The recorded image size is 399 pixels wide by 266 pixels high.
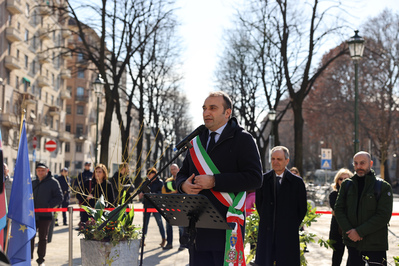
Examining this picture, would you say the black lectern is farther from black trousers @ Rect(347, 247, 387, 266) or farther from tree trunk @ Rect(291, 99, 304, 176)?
tree trunk @ Rect(291, 99, 304, 176)

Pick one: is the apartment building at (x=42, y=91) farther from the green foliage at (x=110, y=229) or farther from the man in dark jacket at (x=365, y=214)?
the man in dark jacket at (x=365, y=214)

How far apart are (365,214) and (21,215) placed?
4.08 metres

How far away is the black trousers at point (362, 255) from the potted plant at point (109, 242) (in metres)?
2.86

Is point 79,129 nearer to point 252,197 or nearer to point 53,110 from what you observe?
point 53,110

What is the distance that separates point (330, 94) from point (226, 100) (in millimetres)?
45766

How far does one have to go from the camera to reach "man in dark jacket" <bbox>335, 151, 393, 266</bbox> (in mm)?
6664

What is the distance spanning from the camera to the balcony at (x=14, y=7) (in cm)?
4944

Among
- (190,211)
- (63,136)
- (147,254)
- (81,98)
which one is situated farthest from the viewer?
(81,98)

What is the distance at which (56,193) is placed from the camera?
1094 centimetres

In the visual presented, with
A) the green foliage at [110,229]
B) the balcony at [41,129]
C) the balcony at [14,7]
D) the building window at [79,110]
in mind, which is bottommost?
the green foliage at [110,229]

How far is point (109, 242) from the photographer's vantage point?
7.63 metres

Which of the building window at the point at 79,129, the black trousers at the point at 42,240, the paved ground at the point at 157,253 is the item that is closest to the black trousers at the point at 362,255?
the paved ground at the point at 157,253

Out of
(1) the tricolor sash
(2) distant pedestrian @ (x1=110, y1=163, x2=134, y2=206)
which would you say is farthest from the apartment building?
(1) the tricolor sash

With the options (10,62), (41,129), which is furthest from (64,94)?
(10,62)
